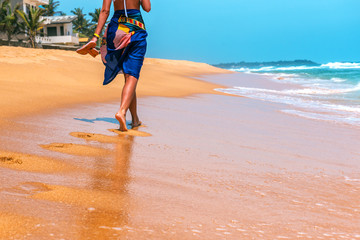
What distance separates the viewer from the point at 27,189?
5.41 feet

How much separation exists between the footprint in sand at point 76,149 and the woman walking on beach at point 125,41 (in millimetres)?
931

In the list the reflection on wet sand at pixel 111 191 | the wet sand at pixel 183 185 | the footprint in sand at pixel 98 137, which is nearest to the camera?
the reflection on wet sand at pixel 111 191

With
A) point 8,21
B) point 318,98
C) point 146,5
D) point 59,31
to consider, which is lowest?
point 318,98

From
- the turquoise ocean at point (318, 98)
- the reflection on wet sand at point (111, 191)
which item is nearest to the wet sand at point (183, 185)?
the reflection on wet sand at point (111, 191)

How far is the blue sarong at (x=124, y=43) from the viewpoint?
3.60m

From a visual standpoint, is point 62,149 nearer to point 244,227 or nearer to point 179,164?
point 179,164

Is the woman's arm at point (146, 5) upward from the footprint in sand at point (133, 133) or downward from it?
upward

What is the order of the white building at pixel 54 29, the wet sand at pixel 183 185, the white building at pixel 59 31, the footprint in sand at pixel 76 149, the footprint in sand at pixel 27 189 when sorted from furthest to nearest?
the white building at pixel 59 31 → the white building at pixel 54 29 → the footprint in sand at pixel 76 149 → the footprint in sand at pixel 27 189 → the wet sand at pixel 183 185

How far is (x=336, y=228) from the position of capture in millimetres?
1526

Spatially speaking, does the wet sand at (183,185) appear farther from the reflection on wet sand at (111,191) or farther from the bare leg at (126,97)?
the bare leg at (126,97)

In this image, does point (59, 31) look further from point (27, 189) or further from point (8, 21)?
point (27, 189)

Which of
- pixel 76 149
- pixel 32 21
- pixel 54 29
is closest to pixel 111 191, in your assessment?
pixel 76 149

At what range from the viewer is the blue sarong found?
360cm

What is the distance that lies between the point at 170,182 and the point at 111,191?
38cm
